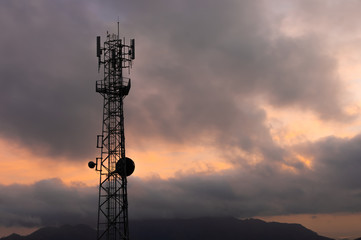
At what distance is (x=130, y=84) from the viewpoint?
182ft

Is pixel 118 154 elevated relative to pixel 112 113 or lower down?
lower down

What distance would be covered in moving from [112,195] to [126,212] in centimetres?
303

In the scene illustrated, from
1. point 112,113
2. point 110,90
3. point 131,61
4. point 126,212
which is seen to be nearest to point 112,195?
point 126,212

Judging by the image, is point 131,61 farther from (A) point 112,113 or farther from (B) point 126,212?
(B) point 126,212

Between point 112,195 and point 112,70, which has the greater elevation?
point 112,70

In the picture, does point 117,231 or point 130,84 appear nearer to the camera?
point 117,231

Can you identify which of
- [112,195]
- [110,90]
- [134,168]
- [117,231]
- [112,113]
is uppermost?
[110,90]

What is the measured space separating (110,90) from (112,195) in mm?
15029

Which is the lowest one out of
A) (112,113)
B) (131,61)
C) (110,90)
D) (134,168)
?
(134,168)

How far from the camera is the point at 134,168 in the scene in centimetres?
5581

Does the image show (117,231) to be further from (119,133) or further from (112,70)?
(112,70)

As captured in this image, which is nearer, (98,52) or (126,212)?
(126,212)

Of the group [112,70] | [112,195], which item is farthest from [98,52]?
[112,195]

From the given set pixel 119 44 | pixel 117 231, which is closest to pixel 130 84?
pixel 119 44
